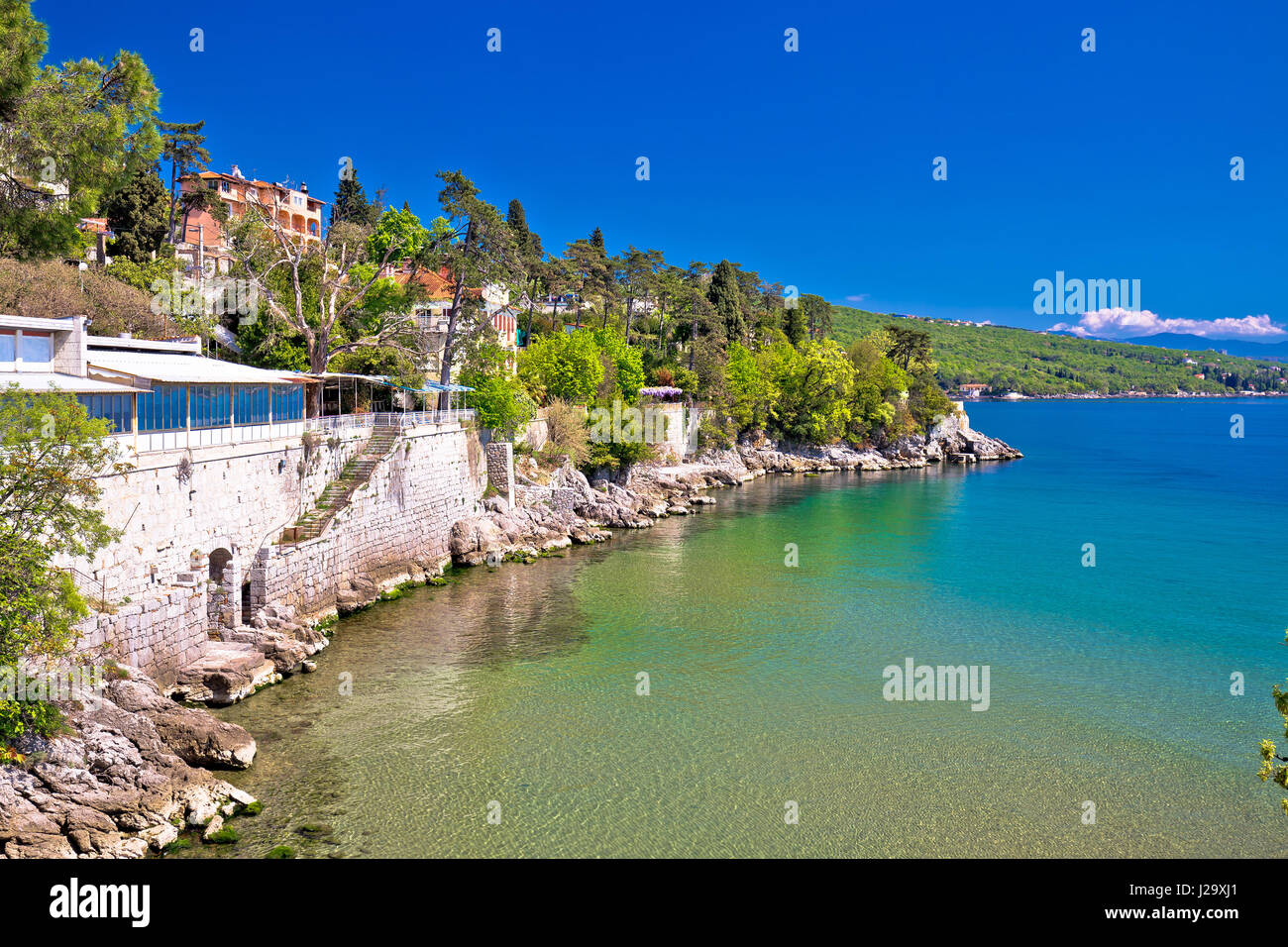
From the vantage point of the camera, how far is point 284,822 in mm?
15680

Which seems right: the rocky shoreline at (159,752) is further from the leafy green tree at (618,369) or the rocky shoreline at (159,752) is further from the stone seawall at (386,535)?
the leafy green tree at (618,369)

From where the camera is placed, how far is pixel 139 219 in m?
46.9

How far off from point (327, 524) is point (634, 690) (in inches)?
469

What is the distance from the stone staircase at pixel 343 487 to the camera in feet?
92.0

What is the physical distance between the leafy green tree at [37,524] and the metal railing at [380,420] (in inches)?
578

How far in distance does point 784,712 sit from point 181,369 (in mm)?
18623

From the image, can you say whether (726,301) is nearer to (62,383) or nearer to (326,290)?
(326,290)

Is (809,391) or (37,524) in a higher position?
(809,391)

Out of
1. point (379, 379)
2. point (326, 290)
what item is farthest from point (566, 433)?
point (326, 290)

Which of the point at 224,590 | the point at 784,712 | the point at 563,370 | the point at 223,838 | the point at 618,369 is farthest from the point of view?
the point at 618,369

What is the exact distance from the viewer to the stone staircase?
2805 centimetres
